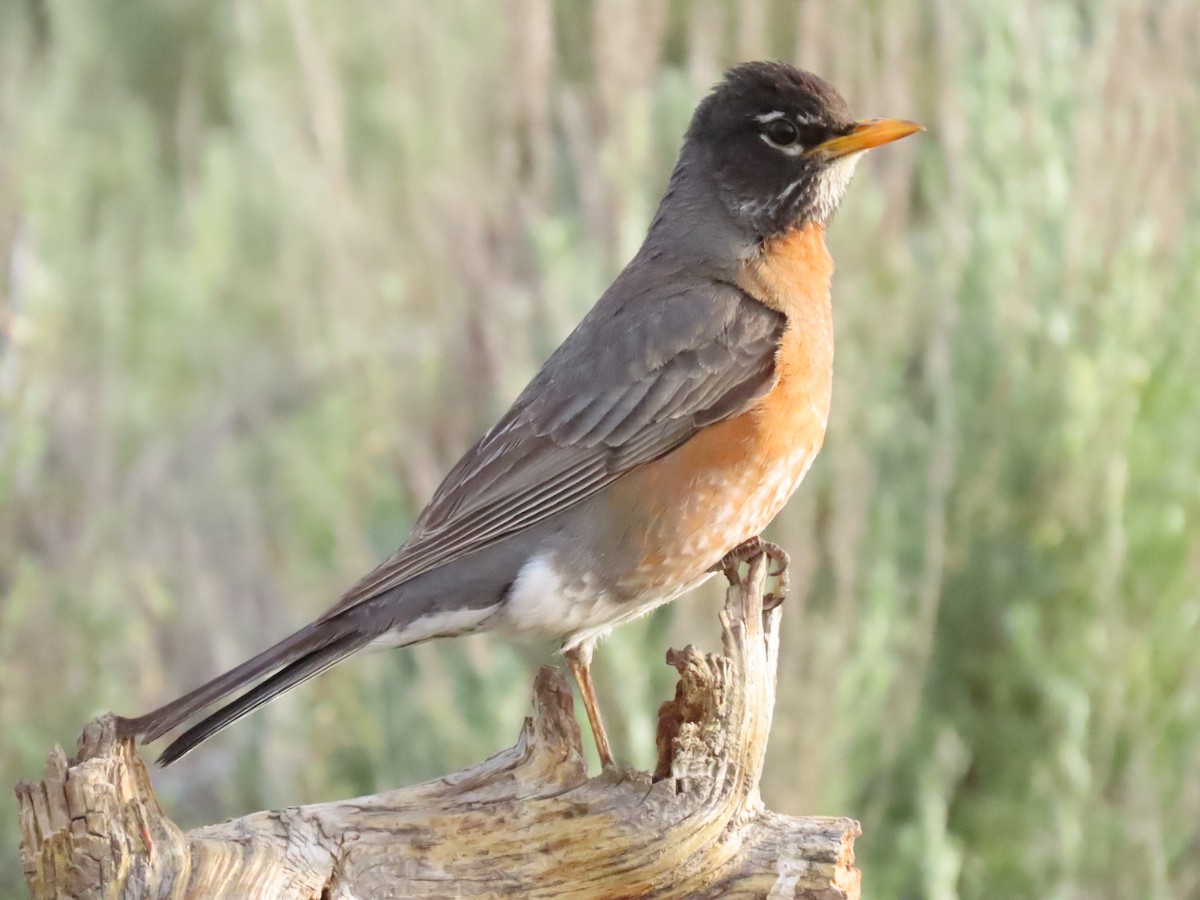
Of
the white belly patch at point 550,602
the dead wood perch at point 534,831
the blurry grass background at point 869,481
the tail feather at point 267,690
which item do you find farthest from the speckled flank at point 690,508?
the blurry grass background at point 869,481

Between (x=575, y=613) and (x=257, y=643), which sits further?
(x=257, y=643)

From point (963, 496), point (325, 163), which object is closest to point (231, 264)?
point (325, 163)

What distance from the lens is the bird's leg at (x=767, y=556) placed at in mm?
3400

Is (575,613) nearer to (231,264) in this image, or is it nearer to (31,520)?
(31,520)

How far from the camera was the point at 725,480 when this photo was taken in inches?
131

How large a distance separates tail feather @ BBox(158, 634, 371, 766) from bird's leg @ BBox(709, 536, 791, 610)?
898 mm

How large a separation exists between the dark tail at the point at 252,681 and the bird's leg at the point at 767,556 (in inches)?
35.3

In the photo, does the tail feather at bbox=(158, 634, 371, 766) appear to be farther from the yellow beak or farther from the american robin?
the yellow beak

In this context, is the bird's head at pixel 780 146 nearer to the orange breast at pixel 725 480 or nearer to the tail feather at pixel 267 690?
the orange breast at pixel 725 480

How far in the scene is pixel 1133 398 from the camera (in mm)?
4699

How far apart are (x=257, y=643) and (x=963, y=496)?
302 centimetres

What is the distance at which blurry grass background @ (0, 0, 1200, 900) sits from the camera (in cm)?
458

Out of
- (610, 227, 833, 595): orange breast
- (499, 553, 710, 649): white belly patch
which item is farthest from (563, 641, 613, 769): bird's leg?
(610, 227, 833, 595): orange breast

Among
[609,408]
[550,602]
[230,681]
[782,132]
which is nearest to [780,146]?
[782,132]
